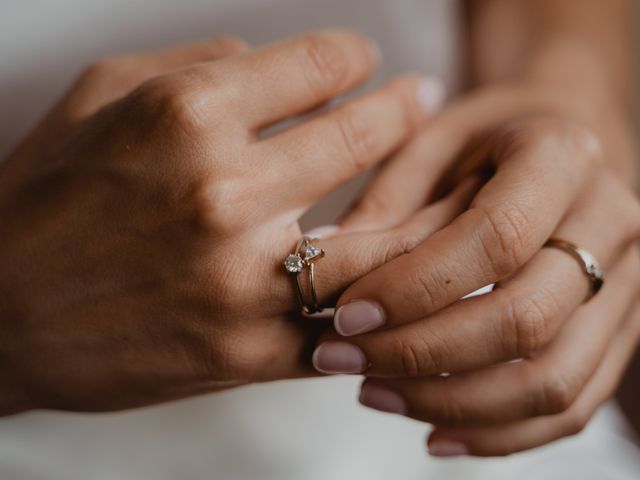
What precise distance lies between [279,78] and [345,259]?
23cm

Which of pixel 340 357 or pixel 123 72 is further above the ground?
pixel 123 72

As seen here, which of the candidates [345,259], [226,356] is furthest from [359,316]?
[226,356]

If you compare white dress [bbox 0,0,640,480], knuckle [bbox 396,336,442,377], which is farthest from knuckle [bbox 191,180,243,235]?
white dress [bbox 0,0,640,480]

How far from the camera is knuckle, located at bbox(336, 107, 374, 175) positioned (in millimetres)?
752

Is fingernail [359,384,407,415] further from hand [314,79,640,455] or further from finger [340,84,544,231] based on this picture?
finger [340,84,544,231]

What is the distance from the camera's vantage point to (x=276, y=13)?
1.18 meters

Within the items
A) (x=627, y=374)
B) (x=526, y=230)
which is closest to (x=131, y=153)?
(x=526, y=230)

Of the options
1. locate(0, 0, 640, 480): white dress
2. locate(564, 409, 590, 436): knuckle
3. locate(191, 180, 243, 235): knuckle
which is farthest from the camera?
locate(0, 0, 640, 480): white dress

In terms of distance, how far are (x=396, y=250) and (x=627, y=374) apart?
6.05 feet

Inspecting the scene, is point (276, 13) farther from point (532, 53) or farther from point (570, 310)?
point (570, 310)

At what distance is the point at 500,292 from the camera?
700 mm

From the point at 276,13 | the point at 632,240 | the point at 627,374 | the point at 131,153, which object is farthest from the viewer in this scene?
the point at 627,374

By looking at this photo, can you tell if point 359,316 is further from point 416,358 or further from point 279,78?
point 279,78

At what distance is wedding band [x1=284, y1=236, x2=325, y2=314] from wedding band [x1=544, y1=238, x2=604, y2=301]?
300 millimetres
